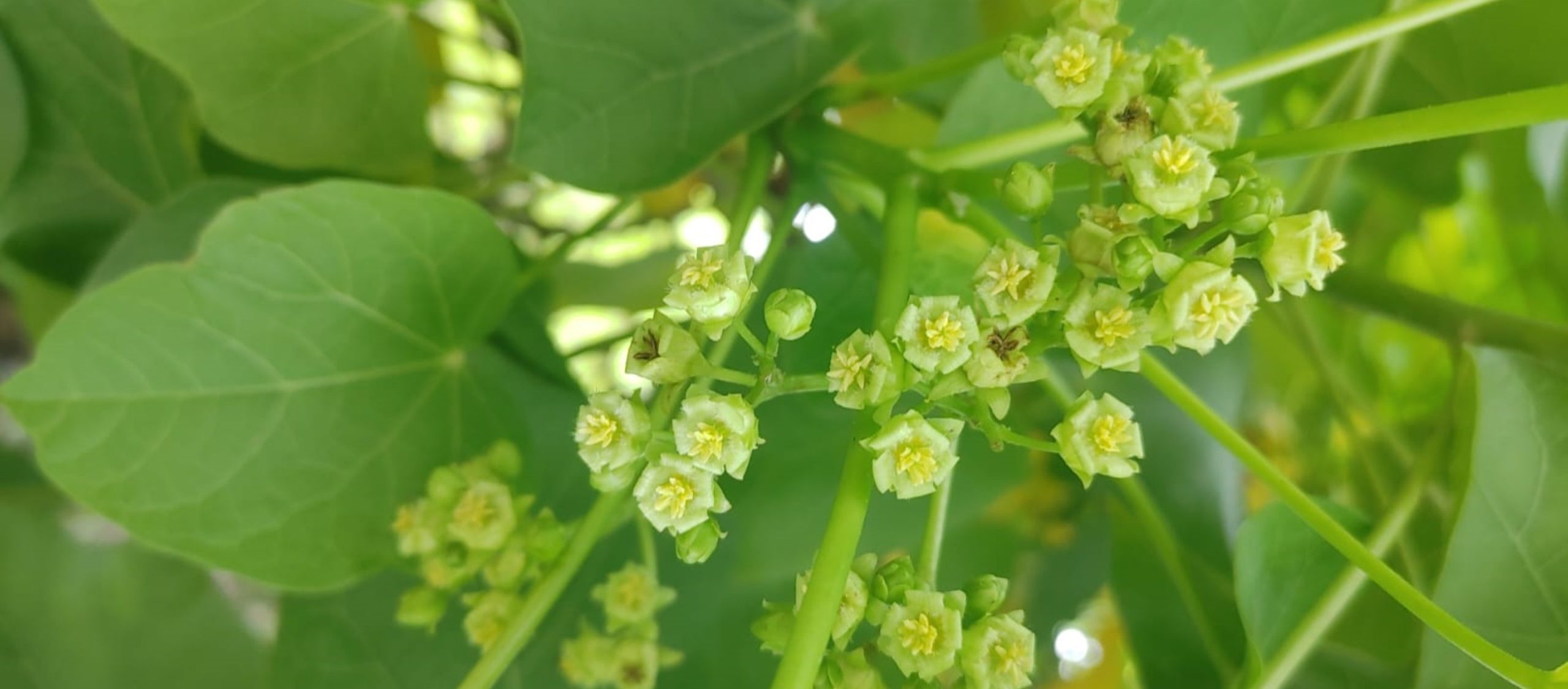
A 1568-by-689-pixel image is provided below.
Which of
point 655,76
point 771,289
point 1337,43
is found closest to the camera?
point 1337,43

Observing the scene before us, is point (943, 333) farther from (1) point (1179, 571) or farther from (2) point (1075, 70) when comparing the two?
(1) point (1179, 571)

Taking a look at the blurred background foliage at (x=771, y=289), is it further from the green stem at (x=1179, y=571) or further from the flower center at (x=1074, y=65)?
the flower center at (x=1074, y=65)

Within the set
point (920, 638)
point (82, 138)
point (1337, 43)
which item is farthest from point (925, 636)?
point (82, 138)

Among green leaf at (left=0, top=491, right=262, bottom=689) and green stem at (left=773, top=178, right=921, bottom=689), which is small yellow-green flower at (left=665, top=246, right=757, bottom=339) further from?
green leaf at (left=0, top=491, right=262, bottom=689)

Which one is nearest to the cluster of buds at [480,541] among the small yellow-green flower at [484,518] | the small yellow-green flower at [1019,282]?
the small yellow-green flower at [484,518]

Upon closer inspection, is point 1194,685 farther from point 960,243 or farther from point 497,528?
point 497,528

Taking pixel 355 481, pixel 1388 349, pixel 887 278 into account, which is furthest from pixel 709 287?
pixel 1388 349

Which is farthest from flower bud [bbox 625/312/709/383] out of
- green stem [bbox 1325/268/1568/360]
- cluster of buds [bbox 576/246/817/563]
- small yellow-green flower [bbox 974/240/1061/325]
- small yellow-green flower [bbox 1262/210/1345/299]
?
green stem [bbox 1325/268/1568/360]
